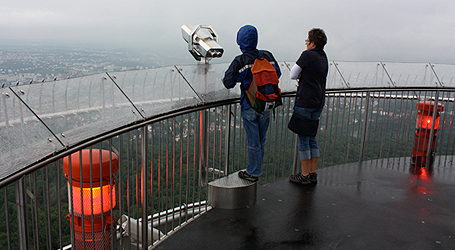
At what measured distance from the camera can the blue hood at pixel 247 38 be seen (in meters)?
3.31

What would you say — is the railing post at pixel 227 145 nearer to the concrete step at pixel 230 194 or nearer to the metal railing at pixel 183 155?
the metal railing at pixel 183 155

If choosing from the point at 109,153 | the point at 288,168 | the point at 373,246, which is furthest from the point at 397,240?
the point at 109,153

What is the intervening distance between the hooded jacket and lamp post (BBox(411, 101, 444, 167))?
10.5ft

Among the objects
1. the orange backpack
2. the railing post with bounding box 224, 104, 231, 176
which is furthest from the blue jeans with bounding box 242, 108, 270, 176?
the railing post with bounding box 224, 104, 231, 176

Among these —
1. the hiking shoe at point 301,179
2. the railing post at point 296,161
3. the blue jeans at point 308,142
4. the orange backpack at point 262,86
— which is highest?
the orange backpack at point 262,86

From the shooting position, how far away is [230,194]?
3459mm

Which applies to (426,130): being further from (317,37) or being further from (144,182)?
(144,182)

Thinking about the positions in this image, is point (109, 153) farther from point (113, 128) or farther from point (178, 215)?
point (178, 215)

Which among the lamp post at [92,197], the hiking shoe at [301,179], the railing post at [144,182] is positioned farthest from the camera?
the hiking shoe at [301,179]

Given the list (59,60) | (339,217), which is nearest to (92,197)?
(339,217)

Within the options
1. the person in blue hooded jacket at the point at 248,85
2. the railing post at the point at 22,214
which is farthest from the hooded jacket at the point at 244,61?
the railing post at the point at 22,214

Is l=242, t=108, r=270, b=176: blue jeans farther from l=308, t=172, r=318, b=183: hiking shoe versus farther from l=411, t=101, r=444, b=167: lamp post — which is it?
l=411, t=101, r=444, b=167: lamp post

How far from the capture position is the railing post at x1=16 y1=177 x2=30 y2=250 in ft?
5.29

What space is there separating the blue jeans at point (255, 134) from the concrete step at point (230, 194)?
0.18m
